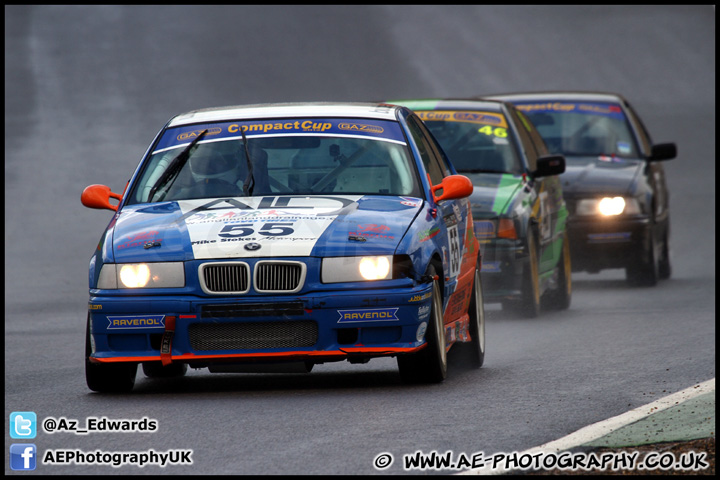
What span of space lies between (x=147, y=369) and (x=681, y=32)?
1641 inches

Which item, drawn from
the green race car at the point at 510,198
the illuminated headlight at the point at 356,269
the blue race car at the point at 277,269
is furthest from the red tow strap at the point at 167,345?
the green race car at the point at 510,198

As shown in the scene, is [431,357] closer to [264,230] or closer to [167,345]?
[264,230]

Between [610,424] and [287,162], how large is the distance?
10.1ft

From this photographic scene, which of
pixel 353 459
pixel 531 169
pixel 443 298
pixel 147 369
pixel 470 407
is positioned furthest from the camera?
pixel 531 169

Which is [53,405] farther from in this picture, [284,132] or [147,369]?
[284,132]

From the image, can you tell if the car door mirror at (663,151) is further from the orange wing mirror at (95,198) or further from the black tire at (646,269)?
the orange wing mirror at (95,198)

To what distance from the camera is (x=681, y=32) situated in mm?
49438

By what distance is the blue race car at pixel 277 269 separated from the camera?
8453 mm

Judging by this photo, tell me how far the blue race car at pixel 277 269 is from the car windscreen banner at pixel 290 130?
160mm

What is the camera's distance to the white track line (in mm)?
6580

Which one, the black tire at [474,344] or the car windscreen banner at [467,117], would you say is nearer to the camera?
the black tire at [474,344]

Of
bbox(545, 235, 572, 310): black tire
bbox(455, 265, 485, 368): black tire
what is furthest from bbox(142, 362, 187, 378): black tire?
bbox(545, 235, 572, 310): black tire

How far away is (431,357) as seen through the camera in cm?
886

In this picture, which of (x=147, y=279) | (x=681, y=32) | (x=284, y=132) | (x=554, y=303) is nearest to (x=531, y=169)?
(x=554, y=303)
